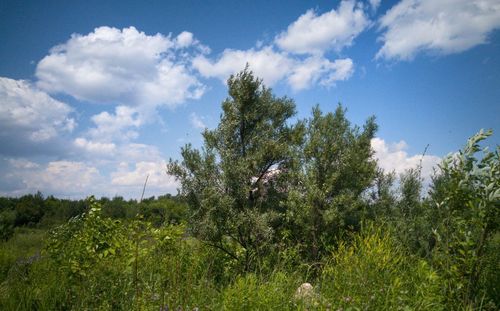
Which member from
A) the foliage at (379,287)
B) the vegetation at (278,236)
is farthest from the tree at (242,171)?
the foliage at (379,287)

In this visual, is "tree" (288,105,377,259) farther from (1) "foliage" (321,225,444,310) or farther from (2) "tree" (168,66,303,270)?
(1) "foliage" (321,225,444,310)

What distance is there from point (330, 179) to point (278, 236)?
305 cm

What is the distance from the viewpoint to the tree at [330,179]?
1227 cm

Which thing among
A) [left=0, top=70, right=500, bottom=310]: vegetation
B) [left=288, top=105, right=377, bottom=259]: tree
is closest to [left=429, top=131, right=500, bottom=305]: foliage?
[left=0, top=70, right=500, bottom=310]: vegetation

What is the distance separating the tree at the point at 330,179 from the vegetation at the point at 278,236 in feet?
0.19

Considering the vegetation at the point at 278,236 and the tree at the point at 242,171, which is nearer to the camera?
the vegetation at the point at 278,236

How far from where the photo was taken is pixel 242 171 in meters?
11.8

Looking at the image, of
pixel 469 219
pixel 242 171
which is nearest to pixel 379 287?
pixel 469 219

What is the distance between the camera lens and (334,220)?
1237 cm

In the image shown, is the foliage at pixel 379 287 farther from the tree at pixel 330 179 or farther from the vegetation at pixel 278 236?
the tree at pixel 330 179

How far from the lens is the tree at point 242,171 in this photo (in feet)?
37.5

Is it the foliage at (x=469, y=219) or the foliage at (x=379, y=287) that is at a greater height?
the foliage at (x=469, y=219)

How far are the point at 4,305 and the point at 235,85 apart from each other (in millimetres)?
10021

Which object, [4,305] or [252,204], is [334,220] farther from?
[4,305]
